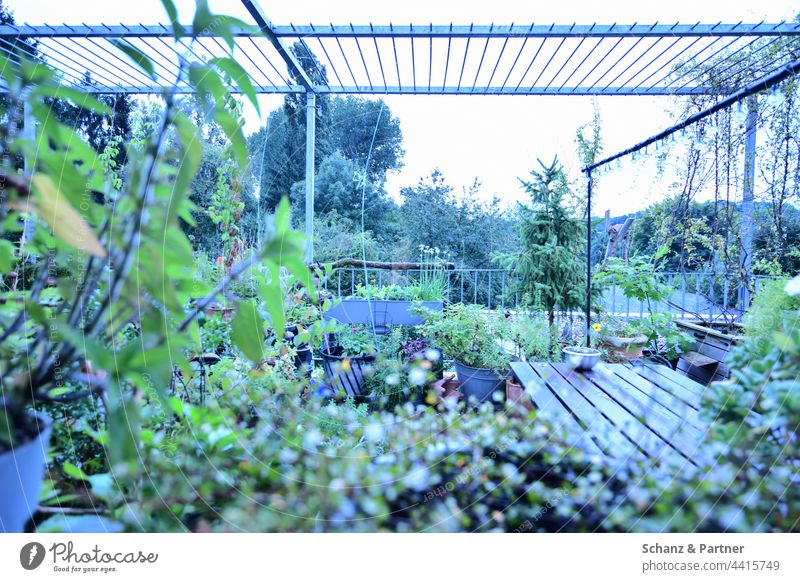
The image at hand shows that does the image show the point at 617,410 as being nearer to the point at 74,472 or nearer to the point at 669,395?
the point at 669,395

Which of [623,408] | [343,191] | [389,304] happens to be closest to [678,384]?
[623,408]

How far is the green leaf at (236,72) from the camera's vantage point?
427 mm

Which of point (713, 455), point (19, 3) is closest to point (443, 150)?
point (19, 3)

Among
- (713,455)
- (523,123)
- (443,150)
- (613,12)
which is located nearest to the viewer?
(713,455)

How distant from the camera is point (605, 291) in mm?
2727

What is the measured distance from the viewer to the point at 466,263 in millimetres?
A: 4051

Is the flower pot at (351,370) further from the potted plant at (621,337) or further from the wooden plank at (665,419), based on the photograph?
the potted plant at (621,337)

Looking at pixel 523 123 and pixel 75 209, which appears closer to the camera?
pixel 75 209

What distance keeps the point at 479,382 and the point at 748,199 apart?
1372 mm

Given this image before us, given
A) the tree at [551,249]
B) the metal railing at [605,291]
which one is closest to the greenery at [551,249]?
the tree at [551,249]

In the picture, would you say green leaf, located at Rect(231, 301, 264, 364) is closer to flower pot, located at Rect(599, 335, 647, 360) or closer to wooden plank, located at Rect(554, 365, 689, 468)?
wooden plank, located at Rect(554, 365, 689, 468)

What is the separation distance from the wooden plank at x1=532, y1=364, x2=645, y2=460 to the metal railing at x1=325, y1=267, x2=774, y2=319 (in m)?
1.13

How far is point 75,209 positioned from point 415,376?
131 centimetres
